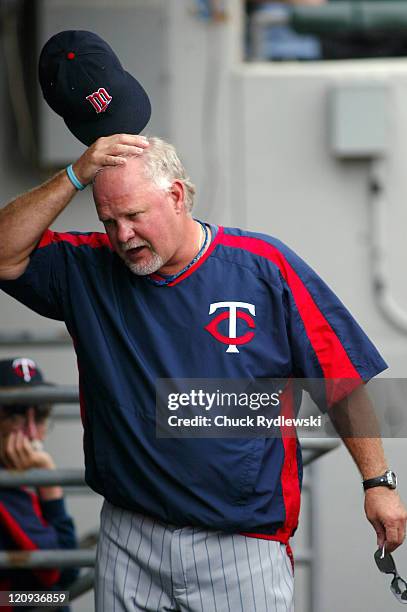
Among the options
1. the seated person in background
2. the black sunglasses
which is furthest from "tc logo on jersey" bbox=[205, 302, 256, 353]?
the seated person in background

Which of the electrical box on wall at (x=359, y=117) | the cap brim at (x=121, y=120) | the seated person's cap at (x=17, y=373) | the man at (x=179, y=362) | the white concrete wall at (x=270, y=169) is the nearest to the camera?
the man at (x=179, y=362)

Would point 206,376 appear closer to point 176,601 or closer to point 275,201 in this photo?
point 176,601

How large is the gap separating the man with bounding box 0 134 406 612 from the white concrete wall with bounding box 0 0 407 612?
7.69ft

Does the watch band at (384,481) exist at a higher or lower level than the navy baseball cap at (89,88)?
lower

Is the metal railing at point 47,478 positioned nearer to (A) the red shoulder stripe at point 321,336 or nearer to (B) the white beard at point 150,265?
(A) the red shoulder stripe at point 321,336

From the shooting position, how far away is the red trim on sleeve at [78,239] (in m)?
2.96

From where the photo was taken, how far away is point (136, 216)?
2.76m

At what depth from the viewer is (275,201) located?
17.2 feet

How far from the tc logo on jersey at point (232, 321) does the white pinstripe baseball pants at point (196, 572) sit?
17.7 inches

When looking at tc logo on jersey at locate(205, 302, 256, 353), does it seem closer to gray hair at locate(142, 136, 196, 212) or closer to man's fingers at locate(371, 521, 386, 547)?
gray hair at locate(142, 136, 196, 212)

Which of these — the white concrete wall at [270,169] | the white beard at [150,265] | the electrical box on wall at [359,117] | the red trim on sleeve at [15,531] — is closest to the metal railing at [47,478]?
the red trim on sleeve at [15,531]

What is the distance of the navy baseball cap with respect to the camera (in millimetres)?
2824

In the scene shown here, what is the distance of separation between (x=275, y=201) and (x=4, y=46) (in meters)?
1.46

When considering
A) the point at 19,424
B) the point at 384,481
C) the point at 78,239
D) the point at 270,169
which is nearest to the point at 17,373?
the point at 19,424
